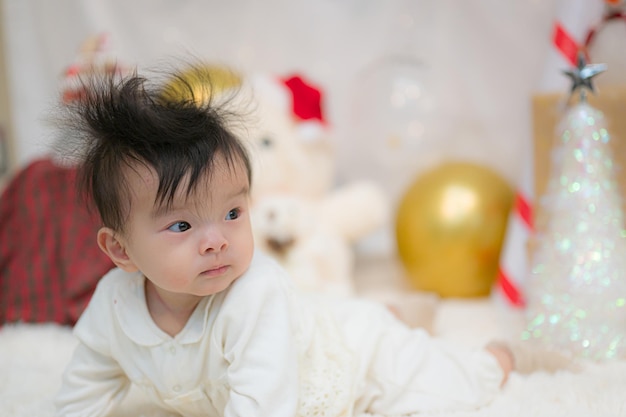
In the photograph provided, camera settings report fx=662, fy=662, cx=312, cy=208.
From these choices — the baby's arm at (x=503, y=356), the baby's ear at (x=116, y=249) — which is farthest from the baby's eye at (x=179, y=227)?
the baby's arm at (x=503, y=356)

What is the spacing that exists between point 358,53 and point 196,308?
1254 mm

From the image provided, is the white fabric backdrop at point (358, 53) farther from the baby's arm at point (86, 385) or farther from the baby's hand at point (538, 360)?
the baby's arm at point (86, 385)

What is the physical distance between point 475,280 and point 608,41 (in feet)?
2.05

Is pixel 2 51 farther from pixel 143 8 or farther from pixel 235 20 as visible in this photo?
pixel 235 20

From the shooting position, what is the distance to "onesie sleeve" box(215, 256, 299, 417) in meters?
0.81

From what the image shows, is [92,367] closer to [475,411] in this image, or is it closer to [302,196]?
[475,411]

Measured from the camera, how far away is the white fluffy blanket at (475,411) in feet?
3.22

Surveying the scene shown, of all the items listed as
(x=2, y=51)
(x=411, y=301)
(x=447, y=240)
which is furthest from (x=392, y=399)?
(x=2, y=51)

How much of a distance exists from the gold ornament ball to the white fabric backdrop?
21 centimetres

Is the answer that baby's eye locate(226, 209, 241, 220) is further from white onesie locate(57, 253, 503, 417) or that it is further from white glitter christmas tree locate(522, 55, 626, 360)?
white glitter christmas tree locate(522, 55, 626, 360)

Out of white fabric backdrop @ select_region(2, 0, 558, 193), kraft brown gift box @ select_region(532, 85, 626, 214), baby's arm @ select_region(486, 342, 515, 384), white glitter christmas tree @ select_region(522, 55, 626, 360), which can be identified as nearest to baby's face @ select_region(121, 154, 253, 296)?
baby's arm @ select_region(486, 342, 515, 384)

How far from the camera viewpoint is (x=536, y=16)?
1.77 metres

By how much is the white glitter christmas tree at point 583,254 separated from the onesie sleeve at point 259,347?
0.57 meters

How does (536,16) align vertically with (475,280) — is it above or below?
above
